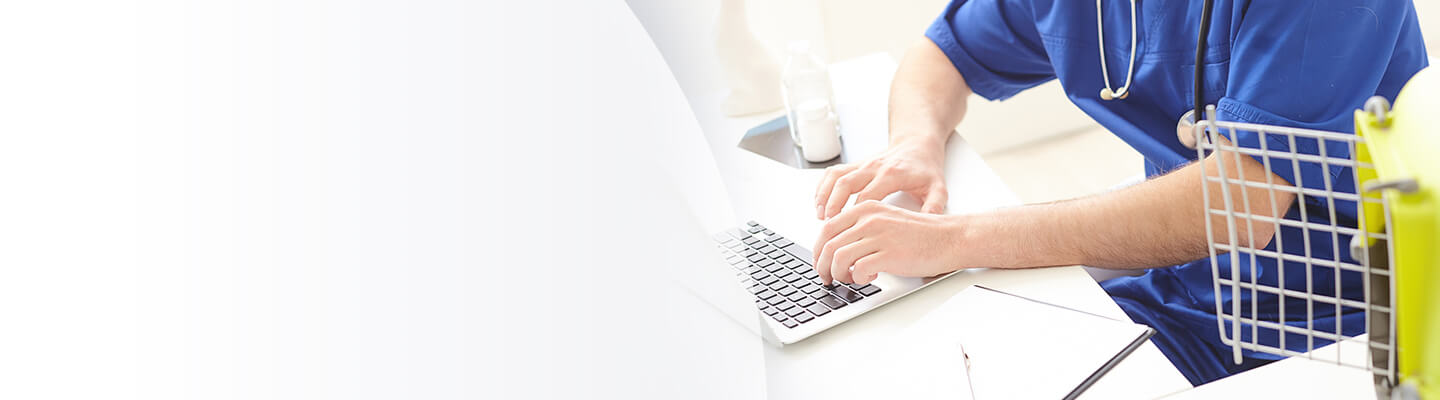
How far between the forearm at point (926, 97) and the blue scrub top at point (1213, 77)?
26 millimetres

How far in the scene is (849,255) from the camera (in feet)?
2.91

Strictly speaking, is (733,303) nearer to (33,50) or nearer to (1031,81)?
(33,50)

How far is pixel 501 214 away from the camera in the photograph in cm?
31

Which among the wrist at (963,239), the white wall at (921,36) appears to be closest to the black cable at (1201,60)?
the wrist at (963,239)

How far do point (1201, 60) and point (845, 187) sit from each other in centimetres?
38

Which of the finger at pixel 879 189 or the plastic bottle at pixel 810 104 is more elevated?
the plastic bottle at pixel 810 104

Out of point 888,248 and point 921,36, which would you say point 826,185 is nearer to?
point 888,248

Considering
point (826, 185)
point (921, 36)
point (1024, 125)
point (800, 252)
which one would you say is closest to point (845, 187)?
point (826, 185)

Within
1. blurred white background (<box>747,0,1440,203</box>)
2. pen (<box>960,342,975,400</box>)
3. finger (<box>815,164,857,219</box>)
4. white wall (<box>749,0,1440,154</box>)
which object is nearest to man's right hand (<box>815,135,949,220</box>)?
finger (<box>815,164,857,219</box>)

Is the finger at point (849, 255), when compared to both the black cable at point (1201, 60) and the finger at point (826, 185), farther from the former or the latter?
the black cable at point (1201, 60)

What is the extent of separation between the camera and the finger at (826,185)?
109 centimetres

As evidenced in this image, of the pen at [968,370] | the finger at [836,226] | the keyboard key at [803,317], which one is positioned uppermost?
the finger at [836,226]

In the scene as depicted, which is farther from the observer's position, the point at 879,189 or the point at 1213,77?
the point at 879,189

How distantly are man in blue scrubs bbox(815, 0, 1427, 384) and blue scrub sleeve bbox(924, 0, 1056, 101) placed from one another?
0.8 inches
